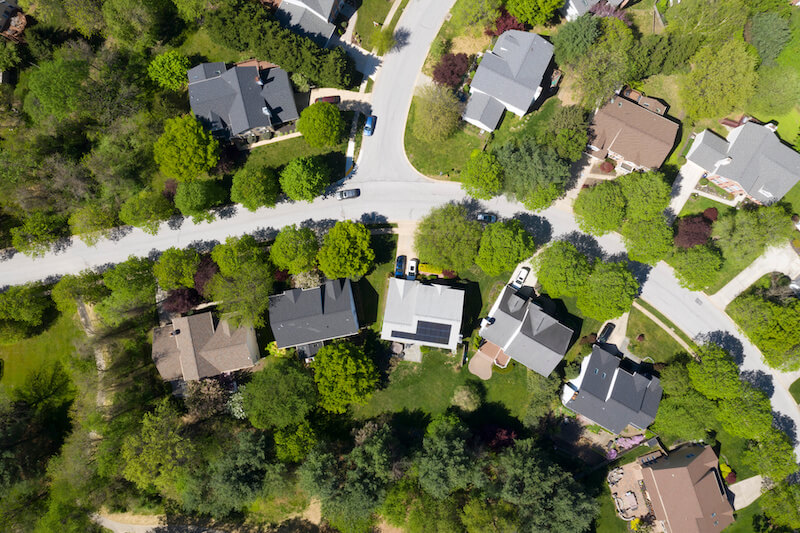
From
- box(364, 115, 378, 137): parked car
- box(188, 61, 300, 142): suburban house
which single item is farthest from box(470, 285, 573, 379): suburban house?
box(188, 61, 300, 142): suburban house

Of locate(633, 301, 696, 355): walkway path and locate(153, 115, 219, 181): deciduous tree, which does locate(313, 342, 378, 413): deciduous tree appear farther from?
locate(633, 301, 696, 355): walkway path

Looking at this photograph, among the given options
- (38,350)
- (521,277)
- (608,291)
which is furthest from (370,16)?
(38,350)

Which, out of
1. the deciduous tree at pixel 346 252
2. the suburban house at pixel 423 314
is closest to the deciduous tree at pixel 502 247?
the suburban house at pixel 423 314

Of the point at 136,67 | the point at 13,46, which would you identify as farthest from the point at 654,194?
the point at 13,46

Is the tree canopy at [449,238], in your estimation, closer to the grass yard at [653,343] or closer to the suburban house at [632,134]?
the suburban house at [632,134]

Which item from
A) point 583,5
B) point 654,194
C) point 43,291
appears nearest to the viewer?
point 654,194

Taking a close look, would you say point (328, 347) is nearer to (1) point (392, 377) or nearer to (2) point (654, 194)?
(1) point (392, 377)

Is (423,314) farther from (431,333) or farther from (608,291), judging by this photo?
(608,291)
